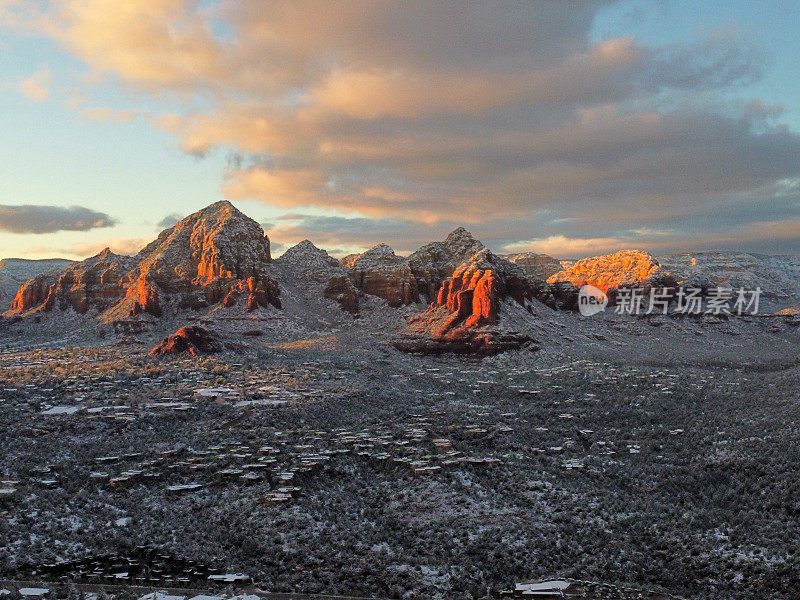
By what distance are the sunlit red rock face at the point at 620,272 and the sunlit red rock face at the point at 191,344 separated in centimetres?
9927

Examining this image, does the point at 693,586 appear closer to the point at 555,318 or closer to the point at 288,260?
the point at 555,318

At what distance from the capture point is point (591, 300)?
12362cm

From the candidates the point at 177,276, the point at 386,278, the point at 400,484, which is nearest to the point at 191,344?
the point at 177,276

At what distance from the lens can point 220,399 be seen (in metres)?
42.5

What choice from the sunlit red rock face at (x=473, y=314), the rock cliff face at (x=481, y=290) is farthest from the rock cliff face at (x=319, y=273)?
the rock cliff face at (x=481, y=290)

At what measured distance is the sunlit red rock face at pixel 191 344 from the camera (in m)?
65.0

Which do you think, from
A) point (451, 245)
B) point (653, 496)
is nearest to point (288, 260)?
point (451, 245)

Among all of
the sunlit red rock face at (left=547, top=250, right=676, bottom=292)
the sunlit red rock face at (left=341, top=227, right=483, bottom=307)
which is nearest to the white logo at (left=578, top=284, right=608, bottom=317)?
the sunlit red rock face at (left=547, top=250, right=676, bottom=292)

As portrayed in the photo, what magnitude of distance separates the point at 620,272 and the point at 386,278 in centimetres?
7227

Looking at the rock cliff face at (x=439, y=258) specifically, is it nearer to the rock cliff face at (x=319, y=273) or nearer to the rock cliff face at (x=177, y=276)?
the rock cliff face at (x=319, y=273)

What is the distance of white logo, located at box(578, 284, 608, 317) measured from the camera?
11813 cm

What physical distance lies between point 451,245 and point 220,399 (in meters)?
99.8

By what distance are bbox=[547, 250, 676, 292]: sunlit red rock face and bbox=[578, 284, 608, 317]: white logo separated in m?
4.79

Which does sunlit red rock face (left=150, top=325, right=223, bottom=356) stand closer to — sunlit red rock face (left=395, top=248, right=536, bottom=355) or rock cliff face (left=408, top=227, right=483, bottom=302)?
sunlit red rock face (left=395, top=248, right=536, bottom=355)
